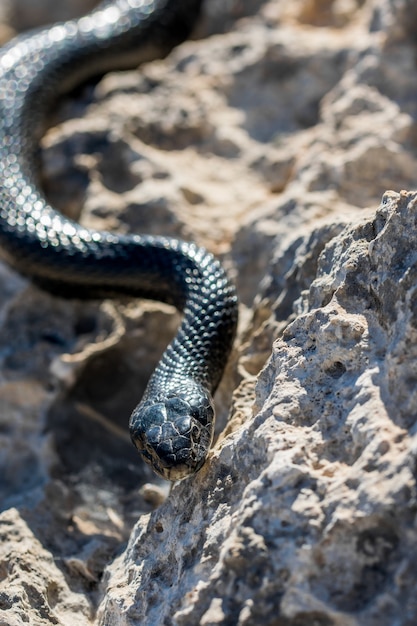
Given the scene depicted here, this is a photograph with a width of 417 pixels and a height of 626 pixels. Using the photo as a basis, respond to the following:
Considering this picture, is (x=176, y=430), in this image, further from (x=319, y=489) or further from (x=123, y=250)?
(x=123, y=250)

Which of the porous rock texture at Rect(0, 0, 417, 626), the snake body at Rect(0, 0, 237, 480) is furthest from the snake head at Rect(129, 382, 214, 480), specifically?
the porous rock texture at Rect(0, 0, 417, 626)

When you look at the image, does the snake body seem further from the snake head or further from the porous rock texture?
the porous rock texture

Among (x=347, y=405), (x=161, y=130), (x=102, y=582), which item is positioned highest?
(x=161, y=130)

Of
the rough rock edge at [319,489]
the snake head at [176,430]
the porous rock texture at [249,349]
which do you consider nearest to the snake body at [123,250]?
the snake head at [176,430]

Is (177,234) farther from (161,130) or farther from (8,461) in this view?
(8,461)

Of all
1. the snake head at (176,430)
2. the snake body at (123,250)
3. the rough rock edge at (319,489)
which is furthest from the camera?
the snake body at (123,250)

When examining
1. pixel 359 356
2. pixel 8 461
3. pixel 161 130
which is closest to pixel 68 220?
pixel 161 130

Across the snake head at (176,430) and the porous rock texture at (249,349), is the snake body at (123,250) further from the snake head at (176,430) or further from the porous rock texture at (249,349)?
the porous rock texture at (249,349)
